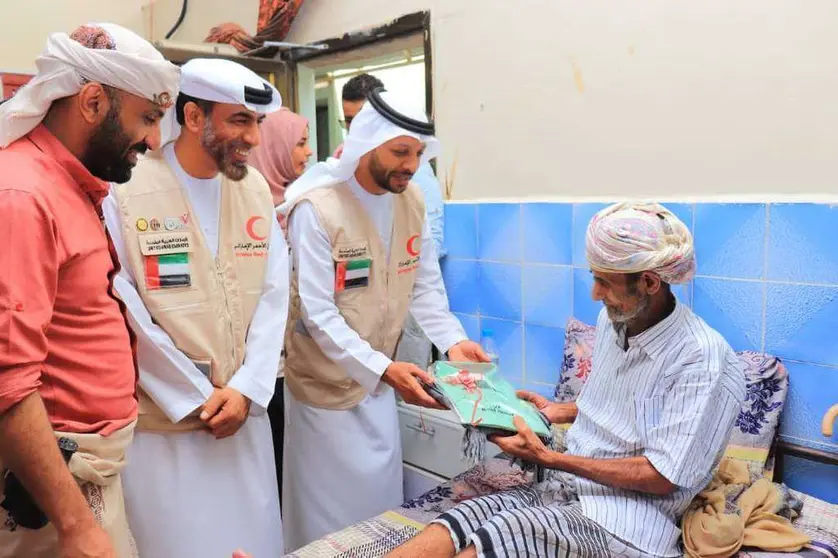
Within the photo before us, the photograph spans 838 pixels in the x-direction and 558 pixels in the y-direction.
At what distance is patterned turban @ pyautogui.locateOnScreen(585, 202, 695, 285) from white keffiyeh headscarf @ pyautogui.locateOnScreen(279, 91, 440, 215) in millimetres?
734

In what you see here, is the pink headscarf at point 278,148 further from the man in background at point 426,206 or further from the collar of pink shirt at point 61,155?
the collar of pink shirt at point 61,155

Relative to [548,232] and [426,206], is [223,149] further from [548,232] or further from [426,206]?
[548,232]

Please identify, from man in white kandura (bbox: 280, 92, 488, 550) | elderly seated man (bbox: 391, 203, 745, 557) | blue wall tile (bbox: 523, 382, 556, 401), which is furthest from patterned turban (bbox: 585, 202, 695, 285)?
blue wall tile (bbox: 523, 382, 556, 401)

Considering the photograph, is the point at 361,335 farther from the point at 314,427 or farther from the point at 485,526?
the point at 485,526

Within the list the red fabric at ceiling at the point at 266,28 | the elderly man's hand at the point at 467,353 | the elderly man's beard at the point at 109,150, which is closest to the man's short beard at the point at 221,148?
the elderly man's beard at the point at 109,150

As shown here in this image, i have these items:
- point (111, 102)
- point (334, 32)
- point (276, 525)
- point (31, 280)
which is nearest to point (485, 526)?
point (276, 525)

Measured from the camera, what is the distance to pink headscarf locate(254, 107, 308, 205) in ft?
10.3

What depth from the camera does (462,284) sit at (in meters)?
2.98

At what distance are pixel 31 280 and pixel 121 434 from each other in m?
0.40

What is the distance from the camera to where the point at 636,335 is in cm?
174

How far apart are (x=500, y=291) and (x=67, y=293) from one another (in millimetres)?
1893

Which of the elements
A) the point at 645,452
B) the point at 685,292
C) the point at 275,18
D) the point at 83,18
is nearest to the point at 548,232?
the point at 685,292

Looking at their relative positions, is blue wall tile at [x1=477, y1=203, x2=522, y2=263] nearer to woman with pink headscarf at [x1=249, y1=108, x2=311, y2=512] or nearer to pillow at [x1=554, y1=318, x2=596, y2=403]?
pillow at [x1=554, y1=318, x2=596, y2=403]

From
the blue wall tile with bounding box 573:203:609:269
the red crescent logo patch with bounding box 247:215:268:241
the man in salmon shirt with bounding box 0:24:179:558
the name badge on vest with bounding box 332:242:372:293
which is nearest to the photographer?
the man in salmon shirt with bounding box 0:24:179:558
